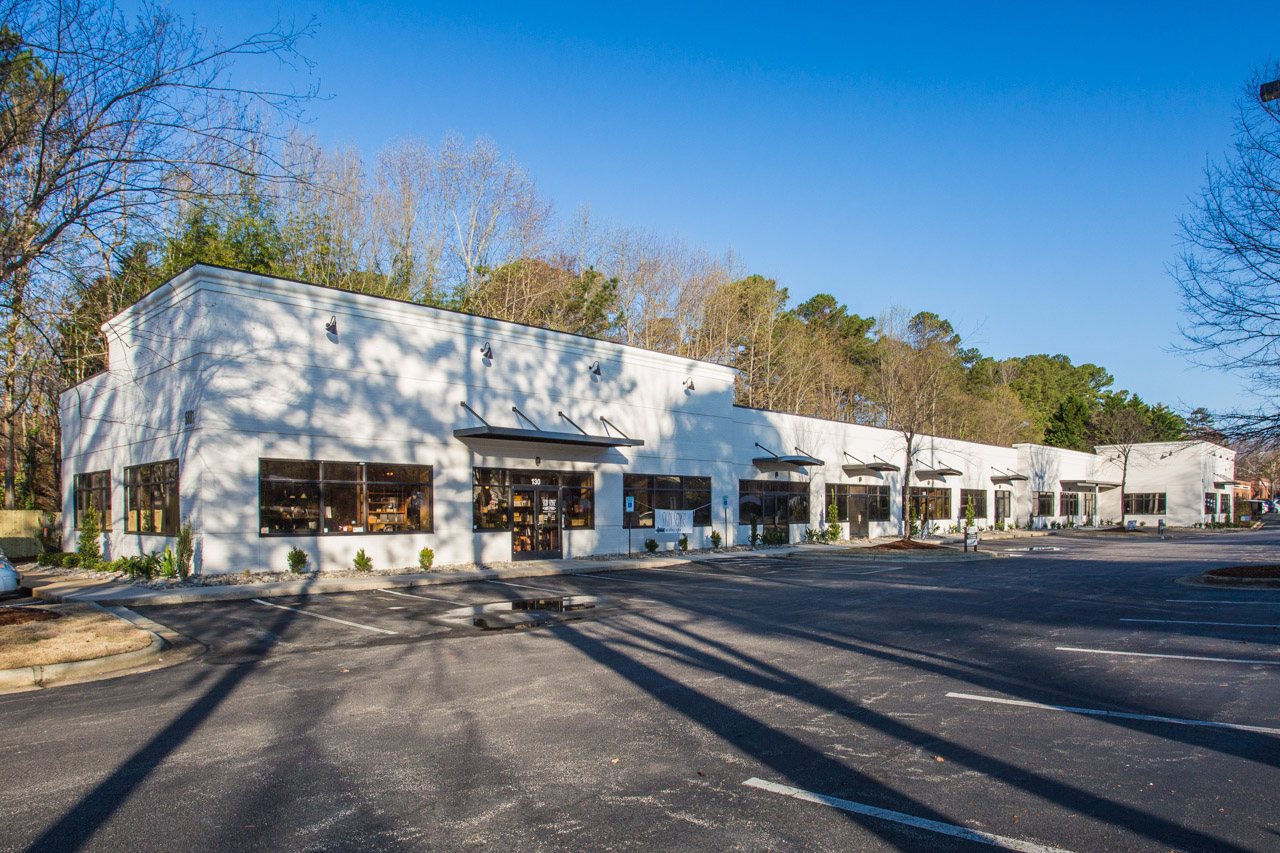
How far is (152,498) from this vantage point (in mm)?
20141

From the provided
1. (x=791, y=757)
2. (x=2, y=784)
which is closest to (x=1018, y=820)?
(x=791, y=757)

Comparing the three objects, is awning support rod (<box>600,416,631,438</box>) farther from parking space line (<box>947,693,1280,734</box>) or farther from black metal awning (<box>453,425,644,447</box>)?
parking space line (<box>947,693,1280,734</box>)

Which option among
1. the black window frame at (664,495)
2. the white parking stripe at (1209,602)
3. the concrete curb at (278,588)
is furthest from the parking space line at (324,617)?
the white parking stripe at (1209,602)

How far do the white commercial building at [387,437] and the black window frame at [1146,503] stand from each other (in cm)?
4694

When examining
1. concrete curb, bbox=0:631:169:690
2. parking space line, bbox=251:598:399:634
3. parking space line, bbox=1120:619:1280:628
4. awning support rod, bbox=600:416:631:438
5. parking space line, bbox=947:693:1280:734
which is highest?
awning support rod, bbox=600:416:631:438

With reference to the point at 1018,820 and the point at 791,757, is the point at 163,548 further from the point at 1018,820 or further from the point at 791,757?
the point at 1018,820

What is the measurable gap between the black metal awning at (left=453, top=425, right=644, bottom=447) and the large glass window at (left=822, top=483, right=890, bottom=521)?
15370mm

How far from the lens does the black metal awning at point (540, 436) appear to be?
21.1 meters

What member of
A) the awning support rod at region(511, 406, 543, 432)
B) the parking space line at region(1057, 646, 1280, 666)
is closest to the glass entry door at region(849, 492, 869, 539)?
the awning support rod at region(511, 406, 543, 432)

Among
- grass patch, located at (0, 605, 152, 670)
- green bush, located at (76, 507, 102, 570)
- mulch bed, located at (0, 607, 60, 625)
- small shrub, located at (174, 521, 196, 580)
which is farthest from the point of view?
green bush, located at (76, 507, 102, 570)

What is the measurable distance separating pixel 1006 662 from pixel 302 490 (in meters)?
15.8

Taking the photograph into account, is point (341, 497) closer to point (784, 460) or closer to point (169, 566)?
point (169, 566)

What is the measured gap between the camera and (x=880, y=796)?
4938mm

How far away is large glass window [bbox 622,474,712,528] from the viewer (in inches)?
1054
